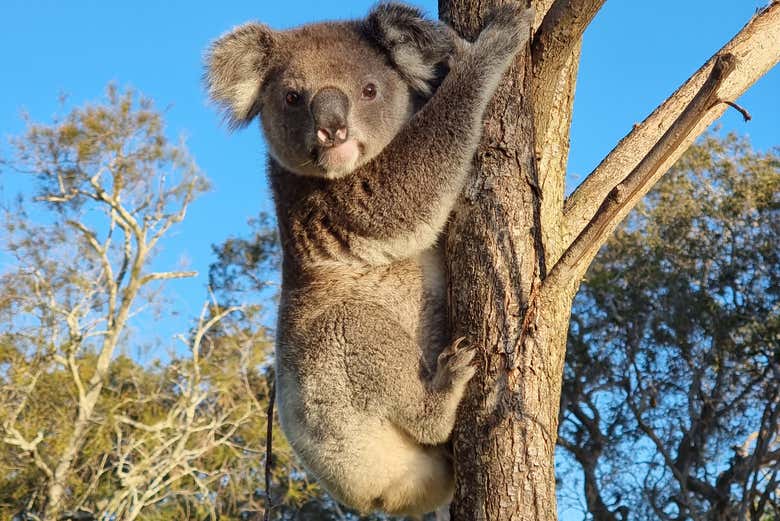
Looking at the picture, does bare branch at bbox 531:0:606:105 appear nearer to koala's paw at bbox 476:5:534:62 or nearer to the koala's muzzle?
koala's paw at bbox 476:5:534:62

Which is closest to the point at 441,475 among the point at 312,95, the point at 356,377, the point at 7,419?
the point at 356,377

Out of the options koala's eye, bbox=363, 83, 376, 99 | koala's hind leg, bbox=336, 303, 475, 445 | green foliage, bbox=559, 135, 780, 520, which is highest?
green foliage, bbox=559, 135, 780, 520

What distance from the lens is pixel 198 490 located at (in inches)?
714

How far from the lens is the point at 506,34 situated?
297 centimetres

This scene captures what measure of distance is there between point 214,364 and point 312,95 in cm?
1600

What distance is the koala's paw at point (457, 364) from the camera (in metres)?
2.68

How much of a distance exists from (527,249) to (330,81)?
1.18m

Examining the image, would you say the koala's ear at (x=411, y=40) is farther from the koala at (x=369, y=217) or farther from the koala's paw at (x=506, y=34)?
the koala's paw at (x=506, y=34)

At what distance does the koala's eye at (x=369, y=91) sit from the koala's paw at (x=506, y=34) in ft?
1.79

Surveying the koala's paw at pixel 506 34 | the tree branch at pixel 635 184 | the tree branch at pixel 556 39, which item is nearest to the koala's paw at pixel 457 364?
the tree branch at pixel 635 184

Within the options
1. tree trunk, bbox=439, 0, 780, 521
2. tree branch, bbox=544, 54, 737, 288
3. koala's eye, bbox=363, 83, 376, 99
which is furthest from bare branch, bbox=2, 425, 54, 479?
tree branch, bbox=544, 54, 737, 288

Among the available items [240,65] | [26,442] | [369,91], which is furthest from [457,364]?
[26,442]

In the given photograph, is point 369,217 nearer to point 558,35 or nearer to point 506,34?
point 506,34

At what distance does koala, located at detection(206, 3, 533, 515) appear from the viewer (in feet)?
10.00
